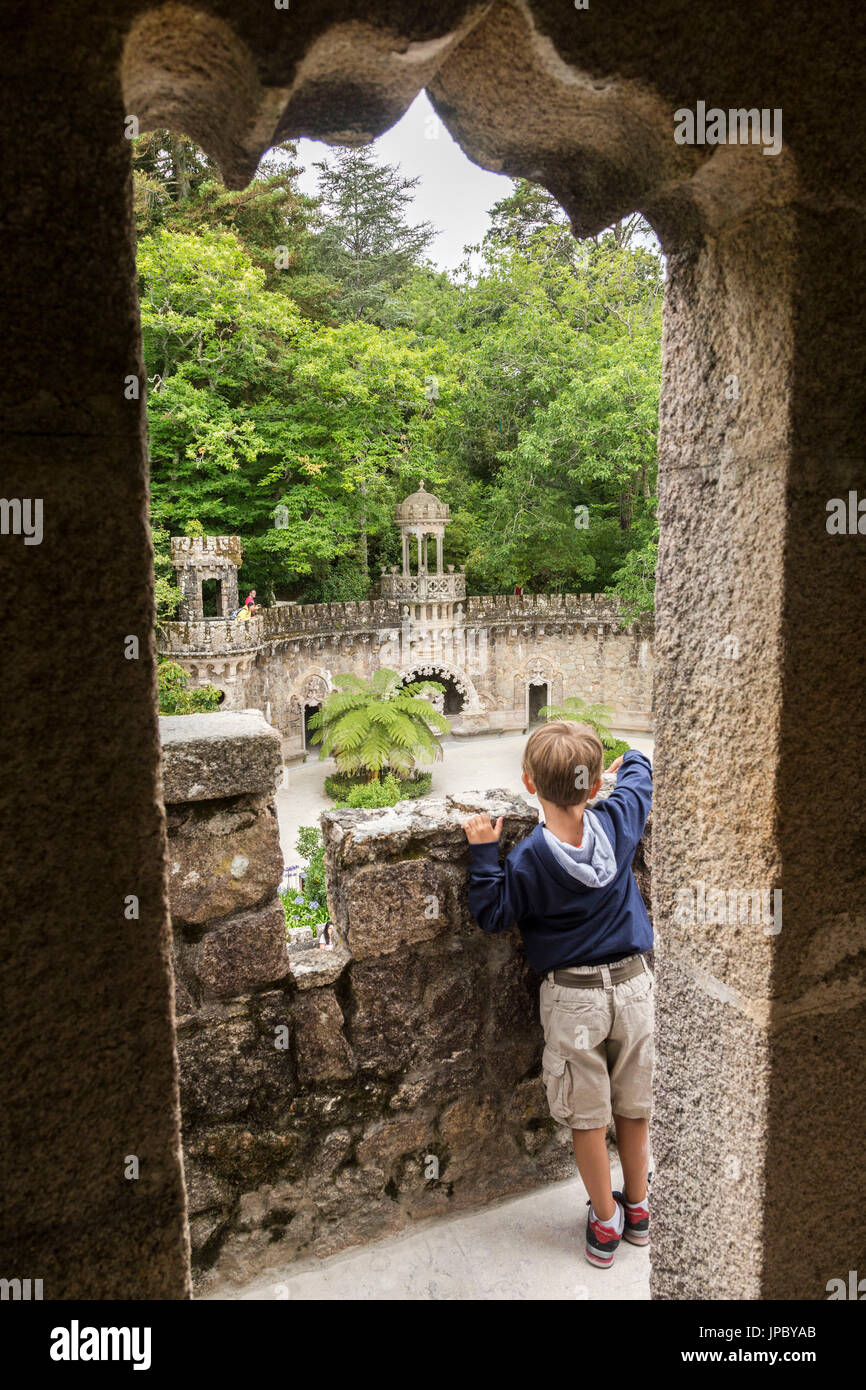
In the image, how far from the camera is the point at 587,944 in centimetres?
262

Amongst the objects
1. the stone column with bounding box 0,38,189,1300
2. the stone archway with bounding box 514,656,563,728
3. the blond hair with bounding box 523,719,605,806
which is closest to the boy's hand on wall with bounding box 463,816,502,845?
the blond hair with bounding box 523,719,605,806

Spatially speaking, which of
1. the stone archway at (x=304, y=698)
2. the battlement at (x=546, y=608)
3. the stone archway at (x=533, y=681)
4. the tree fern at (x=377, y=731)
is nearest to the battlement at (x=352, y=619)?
the battlement at (x=546, y=608)

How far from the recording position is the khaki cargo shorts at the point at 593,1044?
105 inches

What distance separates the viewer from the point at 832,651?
1.60m

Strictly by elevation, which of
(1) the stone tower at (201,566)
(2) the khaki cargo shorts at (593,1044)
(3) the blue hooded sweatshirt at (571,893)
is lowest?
(2) the khaki cargo shorts at (593,1044)

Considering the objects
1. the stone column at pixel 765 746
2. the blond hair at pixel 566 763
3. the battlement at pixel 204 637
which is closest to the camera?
the stone column at pixel 765 746

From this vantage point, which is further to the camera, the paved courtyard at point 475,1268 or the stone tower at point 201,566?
the stone tower at point 201,566

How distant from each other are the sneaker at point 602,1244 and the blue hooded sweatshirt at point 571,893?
0.80 metres

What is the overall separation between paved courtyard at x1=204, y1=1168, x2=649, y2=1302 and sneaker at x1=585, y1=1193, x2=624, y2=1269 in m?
0.02

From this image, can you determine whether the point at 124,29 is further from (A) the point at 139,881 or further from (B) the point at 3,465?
(A) the point at 139,881

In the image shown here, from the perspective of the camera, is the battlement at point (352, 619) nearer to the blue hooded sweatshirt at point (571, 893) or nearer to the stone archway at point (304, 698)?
the stone archway at point (304, 698)

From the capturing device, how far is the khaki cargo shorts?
2658 mm

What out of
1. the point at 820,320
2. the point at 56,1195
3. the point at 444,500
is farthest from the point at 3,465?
the point at 444,500
